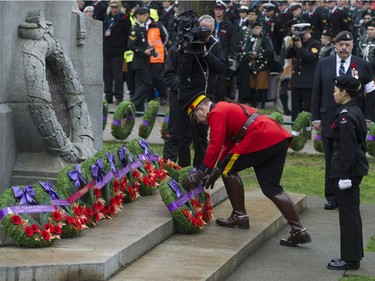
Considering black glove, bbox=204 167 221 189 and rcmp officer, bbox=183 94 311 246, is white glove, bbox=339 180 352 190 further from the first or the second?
black glove, bbox=204 167 221 189

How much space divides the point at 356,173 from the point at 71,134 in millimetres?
3096

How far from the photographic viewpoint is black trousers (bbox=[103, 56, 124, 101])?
74.2 ft

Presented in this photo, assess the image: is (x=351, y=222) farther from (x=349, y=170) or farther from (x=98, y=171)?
(x=98, y=171)

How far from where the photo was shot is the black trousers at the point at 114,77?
2263cm

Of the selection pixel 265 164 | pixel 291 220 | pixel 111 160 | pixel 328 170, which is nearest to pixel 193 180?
pixel 265 164

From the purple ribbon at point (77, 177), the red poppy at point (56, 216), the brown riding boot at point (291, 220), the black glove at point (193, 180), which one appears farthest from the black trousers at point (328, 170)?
the red poppy at point (56, 216)

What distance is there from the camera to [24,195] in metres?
9.14

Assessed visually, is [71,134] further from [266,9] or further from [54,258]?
[266,9]

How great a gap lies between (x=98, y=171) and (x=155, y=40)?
479 inches

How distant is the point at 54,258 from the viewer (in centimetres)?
857

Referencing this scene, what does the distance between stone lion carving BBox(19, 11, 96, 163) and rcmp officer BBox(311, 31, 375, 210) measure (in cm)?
266

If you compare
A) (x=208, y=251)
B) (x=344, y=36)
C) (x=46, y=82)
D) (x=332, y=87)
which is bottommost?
(x=208, y=251)

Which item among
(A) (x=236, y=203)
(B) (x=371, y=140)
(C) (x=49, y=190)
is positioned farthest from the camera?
(B) (x=371, y=140)

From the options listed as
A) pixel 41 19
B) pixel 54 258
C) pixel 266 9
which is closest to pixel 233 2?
pixel 266 9
